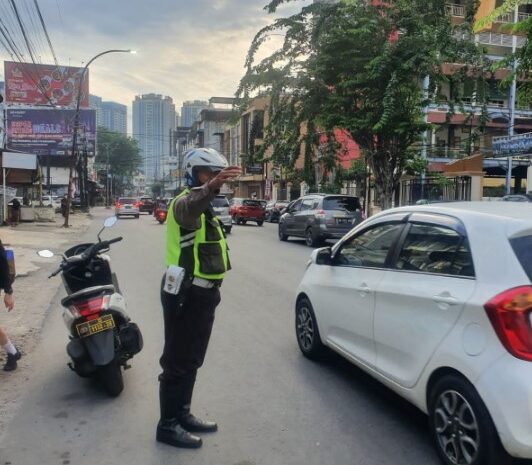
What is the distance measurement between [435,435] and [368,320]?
1019mm

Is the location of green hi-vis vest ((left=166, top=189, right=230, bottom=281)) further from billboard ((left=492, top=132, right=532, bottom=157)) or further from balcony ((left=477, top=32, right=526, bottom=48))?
balcony ((left=477, top=32, right=526, bottom=48))

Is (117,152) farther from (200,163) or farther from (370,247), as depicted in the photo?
(200,163)

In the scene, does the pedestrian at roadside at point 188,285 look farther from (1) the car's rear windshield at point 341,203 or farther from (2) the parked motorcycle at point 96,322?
(1) the car's rear windshield at point 341,203

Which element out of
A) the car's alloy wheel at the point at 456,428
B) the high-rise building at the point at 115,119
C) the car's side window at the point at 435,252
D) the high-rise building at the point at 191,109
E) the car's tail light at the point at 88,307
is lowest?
the car's alloy wheel at the point at 456,428

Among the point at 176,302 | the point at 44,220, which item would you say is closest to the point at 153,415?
the point at 176,302

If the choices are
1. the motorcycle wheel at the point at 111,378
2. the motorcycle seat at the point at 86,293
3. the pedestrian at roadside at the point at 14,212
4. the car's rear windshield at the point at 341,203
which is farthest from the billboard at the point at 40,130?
the motorcycle wheel at the point at 111,378

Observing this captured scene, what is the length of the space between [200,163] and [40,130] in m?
41.4

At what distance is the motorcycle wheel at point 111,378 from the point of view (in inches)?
171

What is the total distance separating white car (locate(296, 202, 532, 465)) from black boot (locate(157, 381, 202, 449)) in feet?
4.67

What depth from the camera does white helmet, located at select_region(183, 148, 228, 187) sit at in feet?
10.8

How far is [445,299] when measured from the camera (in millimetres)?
3211

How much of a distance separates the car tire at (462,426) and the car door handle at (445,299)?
419mm

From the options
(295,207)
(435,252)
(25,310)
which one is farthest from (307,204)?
(435,252)

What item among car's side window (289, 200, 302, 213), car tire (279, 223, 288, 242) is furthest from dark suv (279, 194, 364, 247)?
car tire (279, 223, 288, 242)
